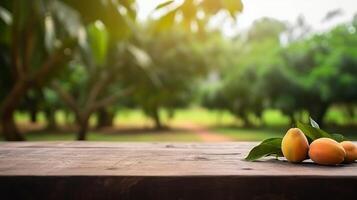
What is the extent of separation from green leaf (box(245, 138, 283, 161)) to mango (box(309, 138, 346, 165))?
4.8 inches

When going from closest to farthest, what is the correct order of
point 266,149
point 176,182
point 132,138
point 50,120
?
point 176,182 < point 266,149 < point 132,138 < point 50,120

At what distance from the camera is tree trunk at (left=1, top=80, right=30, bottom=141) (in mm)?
6965

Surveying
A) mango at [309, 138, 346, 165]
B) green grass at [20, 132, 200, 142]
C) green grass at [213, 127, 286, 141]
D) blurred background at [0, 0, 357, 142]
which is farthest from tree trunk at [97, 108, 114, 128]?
mango at [309, 138, 346, 165]

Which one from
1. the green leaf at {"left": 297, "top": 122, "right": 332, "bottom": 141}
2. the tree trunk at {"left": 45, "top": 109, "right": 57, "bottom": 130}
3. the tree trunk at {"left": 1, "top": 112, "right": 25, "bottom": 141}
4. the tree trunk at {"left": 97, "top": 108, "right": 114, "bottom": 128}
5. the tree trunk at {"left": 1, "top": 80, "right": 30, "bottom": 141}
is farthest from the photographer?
the tree trunk at {"left": 97, "top": 108, "right": 114, "bottom": 128}

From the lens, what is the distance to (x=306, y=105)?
14875 millimetres

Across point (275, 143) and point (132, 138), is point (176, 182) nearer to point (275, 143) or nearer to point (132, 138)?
point (275, 143)

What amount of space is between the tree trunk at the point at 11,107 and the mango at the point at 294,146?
639 cm

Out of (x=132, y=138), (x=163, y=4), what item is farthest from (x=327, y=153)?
(x=132, y=138)

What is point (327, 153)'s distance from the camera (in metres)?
1.25

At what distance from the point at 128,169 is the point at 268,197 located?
401mm

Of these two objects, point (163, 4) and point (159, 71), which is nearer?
point (163, 4)

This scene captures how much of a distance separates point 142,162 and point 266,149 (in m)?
0.43

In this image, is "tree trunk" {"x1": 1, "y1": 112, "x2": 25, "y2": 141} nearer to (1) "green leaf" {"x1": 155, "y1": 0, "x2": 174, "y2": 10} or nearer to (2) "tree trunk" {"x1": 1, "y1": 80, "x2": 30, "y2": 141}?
(2) "tree trunk" {"x1": 1, "y1": 80, "x2": 30, "y2": 141}

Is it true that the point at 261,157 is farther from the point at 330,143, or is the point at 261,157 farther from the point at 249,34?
the point at 249,34
